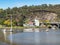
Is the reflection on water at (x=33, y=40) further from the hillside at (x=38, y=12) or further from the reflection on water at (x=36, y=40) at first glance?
the hillside at (x=38, y=12)

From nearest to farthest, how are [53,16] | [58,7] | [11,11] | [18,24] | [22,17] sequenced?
1. [18,24]
2. [22,17]
3. [11,11]
4. [53,16]
5. [58,7]

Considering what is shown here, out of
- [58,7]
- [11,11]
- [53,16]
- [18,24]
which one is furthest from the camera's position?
[58,7]

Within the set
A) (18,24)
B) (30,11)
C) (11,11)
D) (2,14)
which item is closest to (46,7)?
(30,11)

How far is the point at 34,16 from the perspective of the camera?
379 ft

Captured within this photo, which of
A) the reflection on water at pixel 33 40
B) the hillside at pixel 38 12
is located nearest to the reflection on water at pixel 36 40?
the reflection on water at pixel 33 40

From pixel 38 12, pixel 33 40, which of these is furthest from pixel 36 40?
pixel 38 12

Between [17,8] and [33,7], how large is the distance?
15.0 metres

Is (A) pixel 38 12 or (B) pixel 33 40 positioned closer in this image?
(B) pixel 33 40

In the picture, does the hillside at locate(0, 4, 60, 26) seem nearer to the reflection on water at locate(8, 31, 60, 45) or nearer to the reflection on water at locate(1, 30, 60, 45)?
the reflection on water at locate(1, 30, 60, 45)

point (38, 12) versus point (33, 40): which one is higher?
point (38, 12)

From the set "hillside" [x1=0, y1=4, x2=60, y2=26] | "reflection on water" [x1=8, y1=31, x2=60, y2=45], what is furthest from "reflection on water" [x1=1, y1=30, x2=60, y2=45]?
"hillside" [x1=0, y1=4, x2=60, y2=26]

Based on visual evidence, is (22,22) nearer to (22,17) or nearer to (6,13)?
(22,17)

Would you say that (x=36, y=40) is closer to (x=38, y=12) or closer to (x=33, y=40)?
(x=33, y=40)

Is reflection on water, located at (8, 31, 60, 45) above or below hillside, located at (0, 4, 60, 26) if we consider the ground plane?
below
